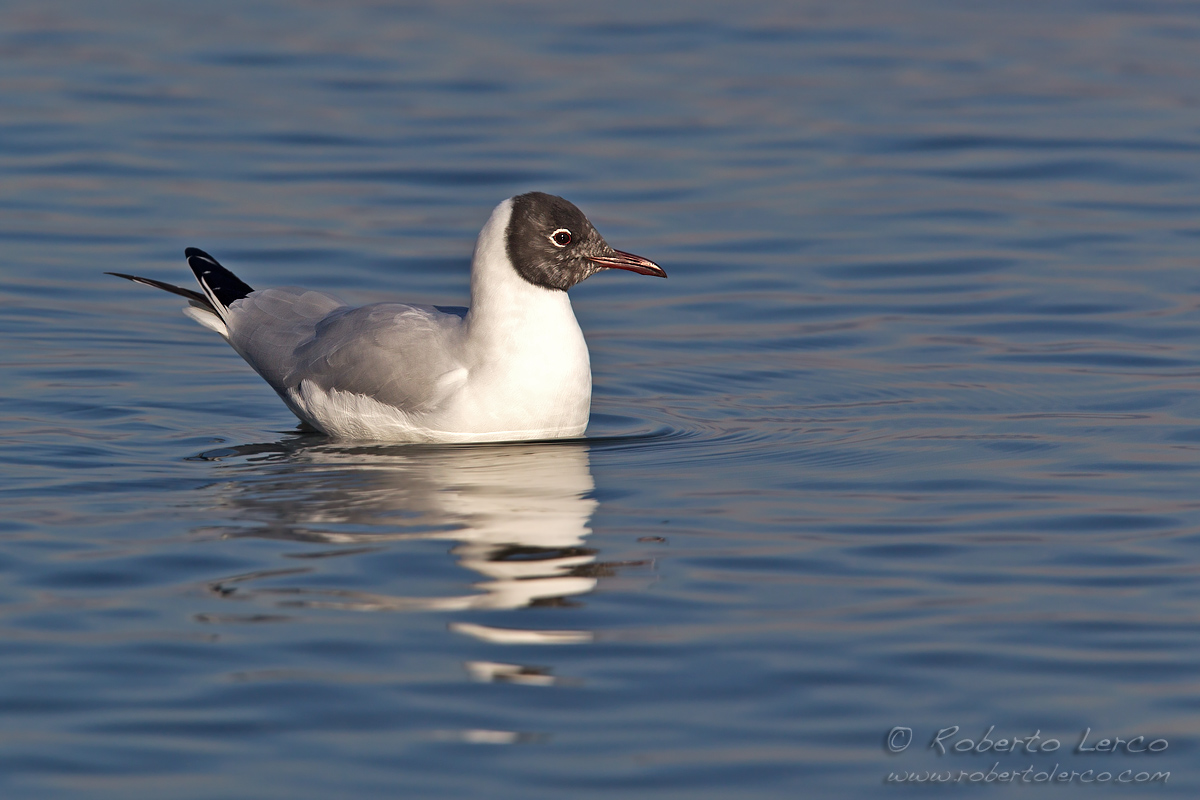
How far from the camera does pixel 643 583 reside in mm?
6906

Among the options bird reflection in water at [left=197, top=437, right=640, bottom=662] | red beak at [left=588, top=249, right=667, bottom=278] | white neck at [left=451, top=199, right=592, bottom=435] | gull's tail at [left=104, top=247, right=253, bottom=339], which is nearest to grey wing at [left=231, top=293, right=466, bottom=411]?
white neck at [left=451, top=199, right=592, bottom=435]

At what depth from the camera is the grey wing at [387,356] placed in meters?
9.04

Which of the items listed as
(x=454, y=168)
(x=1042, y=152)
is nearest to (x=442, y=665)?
(x=454, y=168)

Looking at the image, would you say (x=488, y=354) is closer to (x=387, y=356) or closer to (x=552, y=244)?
(x=387, y=356)

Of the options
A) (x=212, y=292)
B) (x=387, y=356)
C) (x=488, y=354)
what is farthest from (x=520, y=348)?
(x=212, y=292)

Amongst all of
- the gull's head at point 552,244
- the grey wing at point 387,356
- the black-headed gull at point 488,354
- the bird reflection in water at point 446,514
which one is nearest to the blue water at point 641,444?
the bird reflection in water at point 446,514

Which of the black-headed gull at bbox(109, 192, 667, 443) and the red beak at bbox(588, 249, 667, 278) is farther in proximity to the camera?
the red beak at bbox(588, 249, 667, 278)

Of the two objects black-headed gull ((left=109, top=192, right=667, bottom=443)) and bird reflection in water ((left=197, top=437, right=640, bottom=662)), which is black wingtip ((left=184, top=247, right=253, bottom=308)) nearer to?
black-headed gull ((left=109, top=192, right=667, bottom=443))

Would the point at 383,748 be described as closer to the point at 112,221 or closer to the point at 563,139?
the point at 112,221

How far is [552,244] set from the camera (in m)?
9.16

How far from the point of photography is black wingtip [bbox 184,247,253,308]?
10484 mm

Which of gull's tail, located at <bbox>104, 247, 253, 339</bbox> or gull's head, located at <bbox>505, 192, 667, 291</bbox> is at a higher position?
gull's head, located at <bbox>505, 192, 667, 291</bbox>

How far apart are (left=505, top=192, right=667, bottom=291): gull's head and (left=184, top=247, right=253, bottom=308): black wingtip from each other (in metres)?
2.15

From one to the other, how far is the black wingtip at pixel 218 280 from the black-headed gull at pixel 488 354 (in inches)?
44.2
